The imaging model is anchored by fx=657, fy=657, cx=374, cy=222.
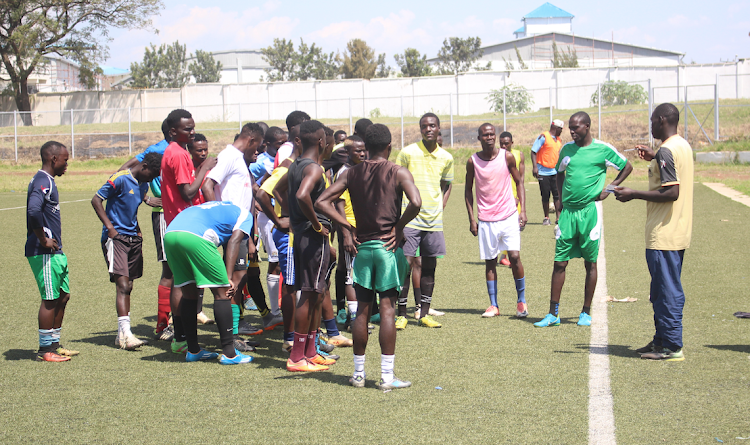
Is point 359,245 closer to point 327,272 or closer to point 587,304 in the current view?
point 327,272

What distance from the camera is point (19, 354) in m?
6.26

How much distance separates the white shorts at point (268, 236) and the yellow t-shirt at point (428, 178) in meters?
1.48

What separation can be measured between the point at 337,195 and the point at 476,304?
3.49 metres

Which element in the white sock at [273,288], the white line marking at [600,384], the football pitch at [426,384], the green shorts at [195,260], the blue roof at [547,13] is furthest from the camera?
the blue roof at [547,13]

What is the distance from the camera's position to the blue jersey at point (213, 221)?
5484 millimetres

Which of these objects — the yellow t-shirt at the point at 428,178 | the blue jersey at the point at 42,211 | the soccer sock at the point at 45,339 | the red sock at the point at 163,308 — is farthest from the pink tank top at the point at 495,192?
the soccer sock at the point at 45,339

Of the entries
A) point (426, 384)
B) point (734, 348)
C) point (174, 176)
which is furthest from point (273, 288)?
point (734, 348)

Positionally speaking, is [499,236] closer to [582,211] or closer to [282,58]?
[582,211]

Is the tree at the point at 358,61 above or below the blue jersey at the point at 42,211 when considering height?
above

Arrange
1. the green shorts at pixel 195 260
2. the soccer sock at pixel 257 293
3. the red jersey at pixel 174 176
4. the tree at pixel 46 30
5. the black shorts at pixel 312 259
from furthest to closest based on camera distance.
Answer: the tree at pixel 46 30, the soccer sock at pixel 257 293, the red jersey at pixel 174 176, the black shorts at pixel 312 259, the green shorts at pixel 195 260

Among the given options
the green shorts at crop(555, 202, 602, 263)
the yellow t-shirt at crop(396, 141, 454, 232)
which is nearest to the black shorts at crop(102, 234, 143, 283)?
the yellow t-shirt at crop(396, 141, 454, 232)

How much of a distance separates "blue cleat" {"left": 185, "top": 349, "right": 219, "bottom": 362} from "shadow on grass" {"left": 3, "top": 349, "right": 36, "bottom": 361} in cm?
150

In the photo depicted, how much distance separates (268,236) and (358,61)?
68.2 metres

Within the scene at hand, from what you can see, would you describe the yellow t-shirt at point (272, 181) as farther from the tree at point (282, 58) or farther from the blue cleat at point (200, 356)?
the tree at point (282, 58)
